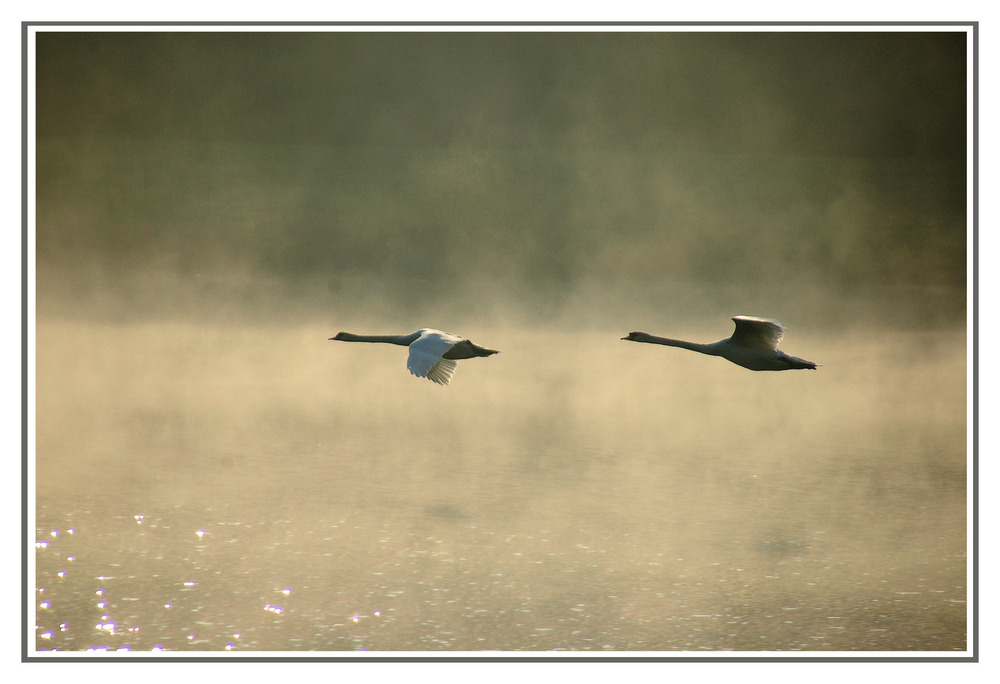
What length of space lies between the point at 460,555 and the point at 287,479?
81.6 inches

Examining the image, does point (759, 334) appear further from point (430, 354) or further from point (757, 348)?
point (430, 354)

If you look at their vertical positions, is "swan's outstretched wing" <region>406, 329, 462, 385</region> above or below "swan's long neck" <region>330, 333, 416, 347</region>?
below

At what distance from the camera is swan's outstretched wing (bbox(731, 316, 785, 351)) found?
3.62 meters

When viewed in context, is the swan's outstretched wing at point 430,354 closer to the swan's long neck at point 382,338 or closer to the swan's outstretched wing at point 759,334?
the swan's long neck at point 382,338

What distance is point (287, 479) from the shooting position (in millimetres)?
6676

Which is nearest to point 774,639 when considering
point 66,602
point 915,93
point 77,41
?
point 915,93

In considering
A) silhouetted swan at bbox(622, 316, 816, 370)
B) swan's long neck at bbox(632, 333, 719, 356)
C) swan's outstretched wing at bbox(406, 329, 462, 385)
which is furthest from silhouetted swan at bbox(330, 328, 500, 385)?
silhouetted swan at bbox(622, 316, 816, 370)

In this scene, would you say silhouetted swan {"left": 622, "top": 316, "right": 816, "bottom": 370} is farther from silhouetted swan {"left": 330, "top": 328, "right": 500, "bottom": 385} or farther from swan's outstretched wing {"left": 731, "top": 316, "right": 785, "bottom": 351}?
silhouetted swan {"left": 330, "top": 328, "right": 500, "bottom": 385}

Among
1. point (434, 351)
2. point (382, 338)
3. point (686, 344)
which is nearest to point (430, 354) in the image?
point (434, 351)

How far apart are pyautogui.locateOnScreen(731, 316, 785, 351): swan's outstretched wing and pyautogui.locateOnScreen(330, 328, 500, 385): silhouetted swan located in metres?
1.15

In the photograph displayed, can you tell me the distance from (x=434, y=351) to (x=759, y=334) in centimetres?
144

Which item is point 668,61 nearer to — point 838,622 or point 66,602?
point 838,622

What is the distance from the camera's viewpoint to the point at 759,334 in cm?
374
